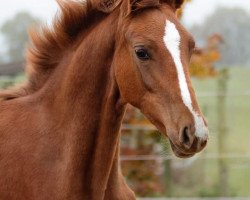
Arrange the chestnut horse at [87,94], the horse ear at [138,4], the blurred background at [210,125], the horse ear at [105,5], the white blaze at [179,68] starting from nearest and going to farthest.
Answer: the white blaze at [179,68] < the chestnut horse at [87,94] < the horse ear at [138,4] < the horse ear at [105,5] < the blurred background at [210,125]

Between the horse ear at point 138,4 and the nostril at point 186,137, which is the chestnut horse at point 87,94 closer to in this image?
the horse ear at point 138,4

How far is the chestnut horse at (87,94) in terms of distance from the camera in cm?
358

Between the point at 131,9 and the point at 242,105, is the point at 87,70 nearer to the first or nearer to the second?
the point at 131,9

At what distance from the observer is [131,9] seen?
12.3ft

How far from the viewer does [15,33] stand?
35.5 feet

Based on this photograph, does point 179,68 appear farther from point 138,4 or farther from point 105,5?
point 105,5

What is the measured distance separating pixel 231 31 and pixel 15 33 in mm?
3556

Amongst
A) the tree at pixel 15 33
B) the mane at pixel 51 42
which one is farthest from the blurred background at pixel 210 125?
the mane at pixel 51 42

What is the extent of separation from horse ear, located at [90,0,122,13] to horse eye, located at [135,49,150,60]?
0.45m

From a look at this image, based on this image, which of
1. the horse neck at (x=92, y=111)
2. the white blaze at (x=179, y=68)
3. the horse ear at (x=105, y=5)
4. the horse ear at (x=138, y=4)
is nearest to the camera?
the white blaze at (x=179, y=68)

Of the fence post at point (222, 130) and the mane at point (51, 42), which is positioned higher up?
the mane at point (51, 42)

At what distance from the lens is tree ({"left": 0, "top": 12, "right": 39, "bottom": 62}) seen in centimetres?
1062

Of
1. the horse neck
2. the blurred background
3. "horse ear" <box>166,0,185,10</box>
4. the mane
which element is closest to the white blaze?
"horse ear" <box>166,0,185,10</box>

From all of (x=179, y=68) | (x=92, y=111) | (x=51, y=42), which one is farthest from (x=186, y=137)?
(x=51, y=42)
